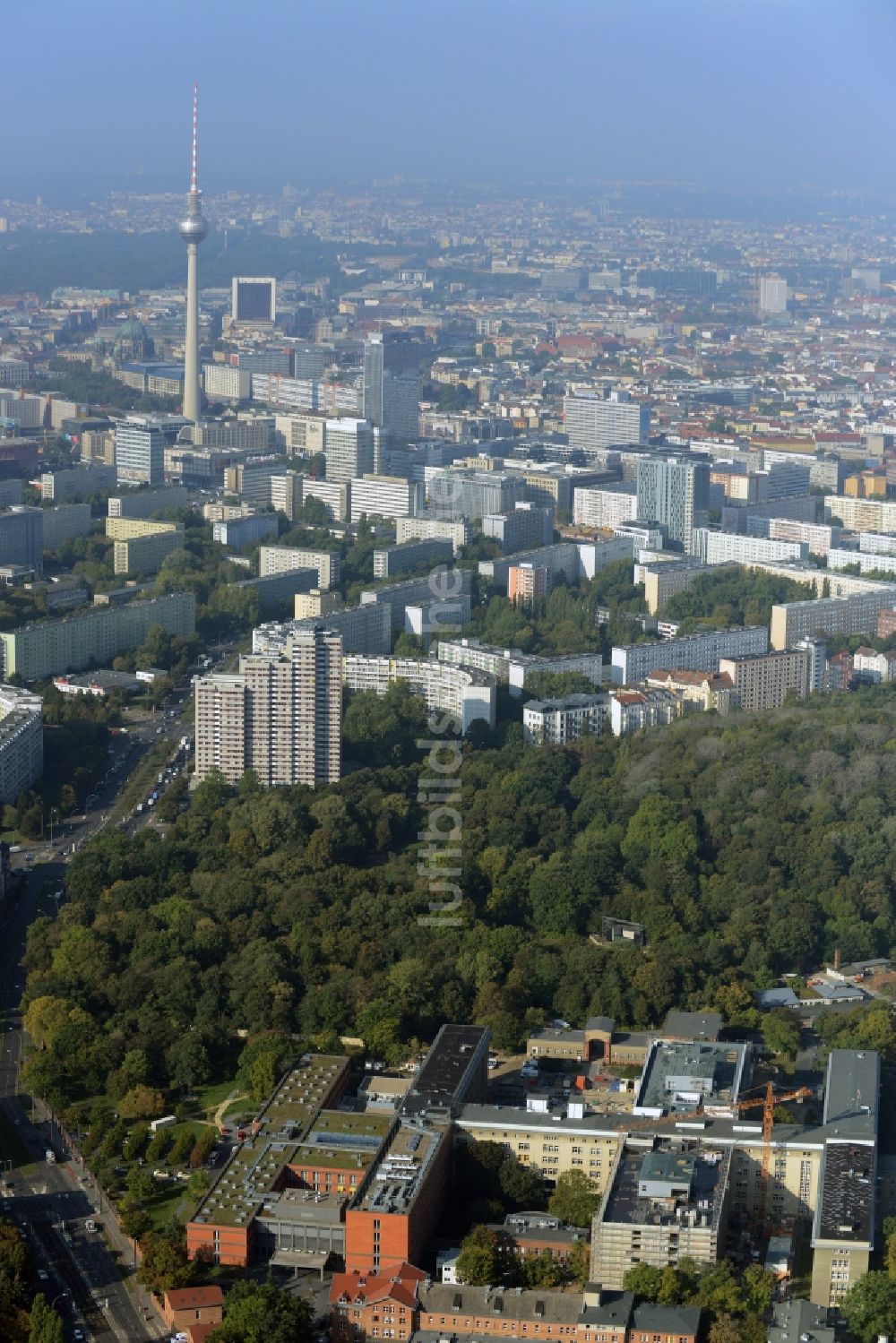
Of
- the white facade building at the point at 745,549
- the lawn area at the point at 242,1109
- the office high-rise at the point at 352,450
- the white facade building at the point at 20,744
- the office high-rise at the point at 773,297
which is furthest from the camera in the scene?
the office high-rise at the point at 773,297

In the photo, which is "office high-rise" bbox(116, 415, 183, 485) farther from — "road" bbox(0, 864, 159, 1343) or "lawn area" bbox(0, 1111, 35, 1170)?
"lawn area" bbox(0, 1111, 35, 1170)

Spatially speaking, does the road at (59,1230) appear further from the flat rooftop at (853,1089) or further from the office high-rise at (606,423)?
the office high-rise at (606,423)

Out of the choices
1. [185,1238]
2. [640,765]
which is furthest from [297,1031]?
[640,765]

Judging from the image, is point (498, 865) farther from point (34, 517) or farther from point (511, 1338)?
point (34, 517)

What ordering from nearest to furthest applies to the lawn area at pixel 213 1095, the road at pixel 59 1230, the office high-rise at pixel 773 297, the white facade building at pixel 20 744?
the road at pixel 59 1230 → the lawn area at pixel 213 1095 → the white facade building at pixel 20 744 → the office high-rise at pixel 773 297

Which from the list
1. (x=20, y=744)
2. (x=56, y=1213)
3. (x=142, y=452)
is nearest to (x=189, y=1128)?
(x=56, y=1213)

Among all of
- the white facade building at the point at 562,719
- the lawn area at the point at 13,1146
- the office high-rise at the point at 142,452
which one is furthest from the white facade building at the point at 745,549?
the lawn area at the point at 13,1146

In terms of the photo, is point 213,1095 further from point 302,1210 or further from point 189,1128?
point 302,1210

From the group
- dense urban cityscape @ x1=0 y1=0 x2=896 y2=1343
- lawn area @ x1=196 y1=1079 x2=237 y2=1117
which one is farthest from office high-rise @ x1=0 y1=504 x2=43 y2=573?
lawn area @ x1=196 y1=1079 x2=237 y2=1117
